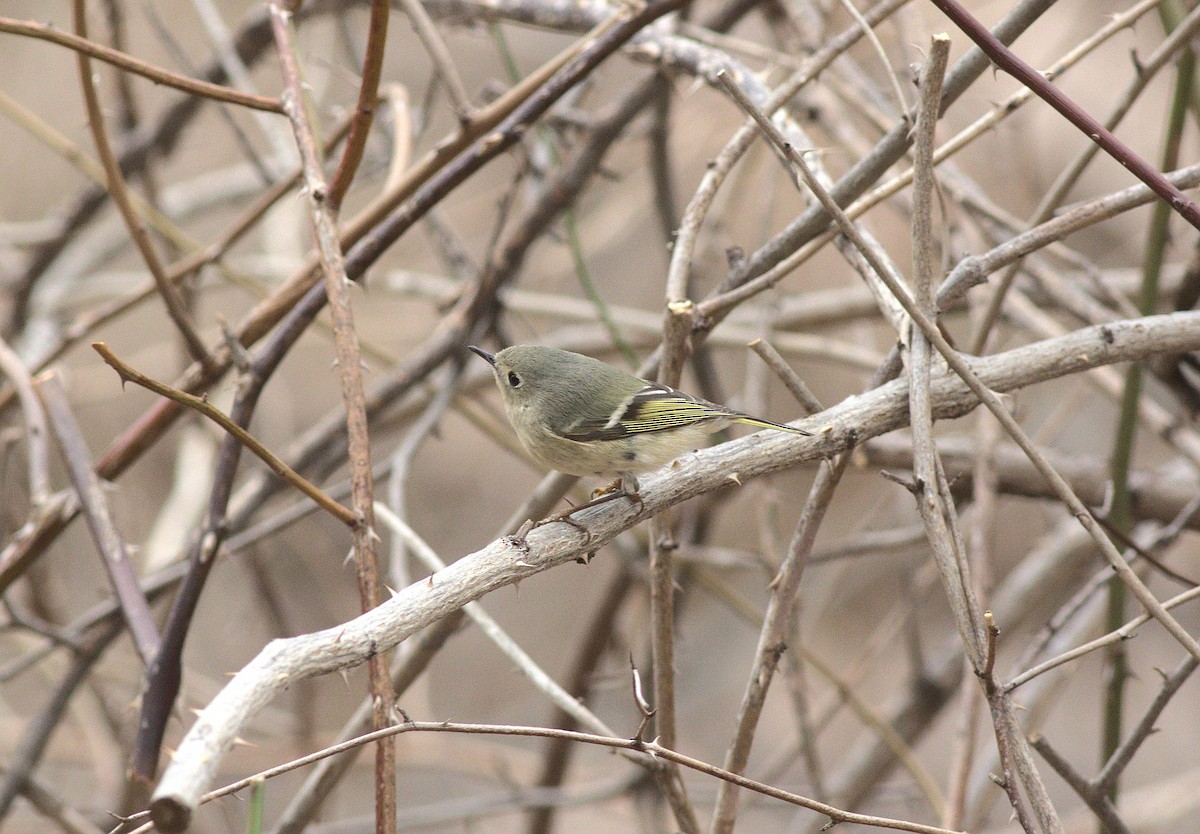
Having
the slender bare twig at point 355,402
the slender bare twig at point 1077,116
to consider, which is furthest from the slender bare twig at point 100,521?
the slender bare twig at point 1077,116

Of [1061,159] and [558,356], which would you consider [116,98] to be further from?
[1061,159]

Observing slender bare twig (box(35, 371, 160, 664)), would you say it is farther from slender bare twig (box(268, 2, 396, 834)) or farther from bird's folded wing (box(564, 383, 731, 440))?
bird's folded wing (box(564, 383, 731, 440))

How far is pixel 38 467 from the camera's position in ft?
8.20

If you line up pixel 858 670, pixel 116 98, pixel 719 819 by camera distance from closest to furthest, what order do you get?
pixel 719 819 → pixel 858 670 → pixel 116 98

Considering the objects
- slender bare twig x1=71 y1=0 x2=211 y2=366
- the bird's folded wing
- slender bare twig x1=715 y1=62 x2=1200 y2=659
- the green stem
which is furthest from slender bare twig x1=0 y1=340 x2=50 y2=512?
the green stem

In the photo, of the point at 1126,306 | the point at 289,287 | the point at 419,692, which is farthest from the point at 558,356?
the point at 419,692

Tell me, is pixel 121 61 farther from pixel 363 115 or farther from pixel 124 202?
pixel 363 115

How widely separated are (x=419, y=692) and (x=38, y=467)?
2243 millimetres

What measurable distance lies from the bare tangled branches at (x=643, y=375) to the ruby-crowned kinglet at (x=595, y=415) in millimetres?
188

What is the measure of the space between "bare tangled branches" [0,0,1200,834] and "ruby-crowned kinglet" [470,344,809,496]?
0.19m

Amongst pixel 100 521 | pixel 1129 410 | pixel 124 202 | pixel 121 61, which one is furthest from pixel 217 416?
pixel 1129 410

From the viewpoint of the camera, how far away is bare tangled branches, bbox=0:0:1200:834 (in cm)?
177

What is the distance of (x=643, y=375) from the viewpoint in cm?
257

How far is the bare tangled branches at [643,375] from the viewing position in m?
1.77
